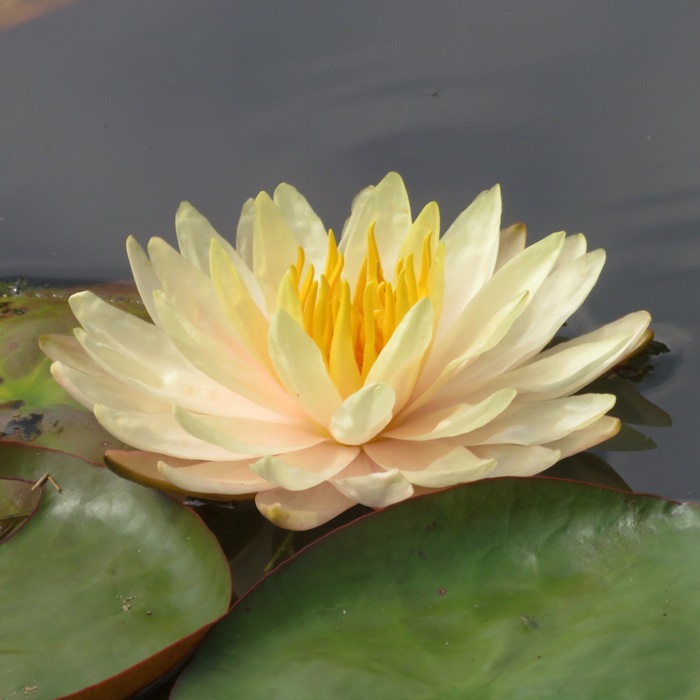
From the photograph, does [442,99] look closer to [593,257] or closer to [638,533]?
[593,257]

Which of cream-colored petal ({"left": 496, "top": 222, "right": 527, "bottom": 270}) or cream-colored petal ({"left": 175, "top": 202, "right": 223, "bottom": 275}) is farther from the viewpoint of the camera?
cream-colored petal ({"left": 496, "top": 222, "right": 527, "bottom": 270})

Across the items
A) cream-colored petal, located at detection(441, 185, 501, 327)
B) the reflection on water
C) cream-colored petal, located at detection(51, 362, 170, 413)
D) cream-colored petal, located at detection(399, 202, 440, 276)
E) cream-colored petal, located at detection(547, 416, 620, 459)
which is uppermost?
the reflection on water

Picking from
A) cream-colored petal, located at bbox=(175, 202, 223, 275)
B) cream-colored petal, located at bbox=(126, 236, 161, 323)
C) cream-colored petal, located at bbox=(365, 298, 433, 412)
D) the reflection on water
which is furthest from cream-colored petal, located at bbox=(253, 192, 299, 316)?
the reflection on water

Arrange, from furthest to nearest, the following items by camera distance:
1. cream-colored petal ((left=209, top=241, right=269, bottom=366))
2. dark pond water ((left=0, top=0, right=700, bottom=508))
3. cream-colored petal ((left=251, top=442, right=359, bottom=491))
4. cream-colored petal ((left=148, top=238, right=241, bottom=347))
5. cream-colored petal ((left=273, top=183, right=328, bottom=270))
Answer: dark pond water ((left=0, top=0, right=700, bottom=508)) → cream-colored petal ((left=273, top=183, right=328, bottom=270)) → cream-colored petal ((left=148, top=238, right=241, bottom=347)) → cream-colored petal ((left=209, top=241, right=269, bottom=366)) → cream-colored petal ((left=251, top=442, right=359, bottom=491))

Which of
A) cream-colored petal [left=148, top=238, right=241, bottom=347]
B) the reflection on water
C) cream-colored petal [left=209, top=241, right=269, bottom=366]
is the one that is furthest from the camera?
the reflection on water

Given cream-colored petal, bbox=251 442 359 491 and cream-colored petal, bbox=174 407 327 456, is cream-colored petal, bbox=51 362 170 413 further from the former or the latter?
cream-colored petal, bbox=251 442 359 491

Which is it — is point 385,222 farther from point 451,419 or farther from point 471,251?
point 451,419

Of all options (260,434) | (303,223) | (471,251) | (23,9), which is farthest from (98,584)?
(23,9)
